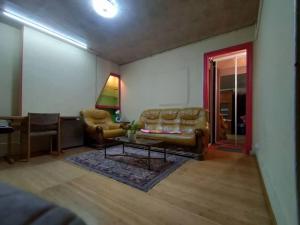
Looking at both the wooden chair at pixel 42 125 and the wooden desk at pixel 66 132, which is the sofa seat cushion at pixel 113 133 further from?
the wooden chair at pixel 42 125

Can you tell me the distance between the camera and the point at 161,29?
10.5ft

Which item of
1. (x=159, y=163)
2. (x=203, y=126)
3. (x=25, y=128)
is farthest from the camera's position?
(x=203, y=126)

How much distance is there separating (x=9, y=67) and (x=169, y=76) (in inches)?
140

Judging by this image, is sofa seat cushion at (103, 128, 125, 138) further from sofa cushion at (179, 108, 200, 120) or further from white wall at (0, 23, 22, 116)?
white wall at (0, 23, 22, 116)

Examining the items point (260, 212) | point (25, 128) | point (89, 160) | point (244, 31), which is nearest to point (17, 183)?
point (89, 160)

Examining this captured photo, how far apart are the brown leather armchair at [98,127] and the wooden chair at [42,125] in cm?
71

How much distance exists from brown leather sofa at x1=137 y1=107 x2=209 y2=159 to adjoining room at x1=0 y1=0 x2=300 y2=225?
0.03 metres

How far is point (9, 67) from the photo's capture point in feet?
9.95

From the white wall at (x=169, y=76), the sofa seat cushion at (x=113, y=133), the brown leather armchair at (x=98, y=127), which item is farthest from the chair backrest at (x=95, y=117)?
the white wall at (x=169, y=76)

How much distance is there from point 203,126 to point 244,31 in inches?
85.0

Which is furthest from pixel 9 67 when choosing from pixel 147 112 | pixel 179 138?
pixel 179 138

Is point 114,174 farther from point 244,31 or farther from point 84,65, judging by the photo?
point 244,31

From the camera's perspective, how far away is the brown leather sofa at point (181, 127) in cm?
274

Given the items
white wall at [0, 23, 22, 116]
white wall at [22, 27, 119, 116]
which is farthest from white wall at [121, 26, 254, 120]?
white wall at [0, 23, 22, 116]
